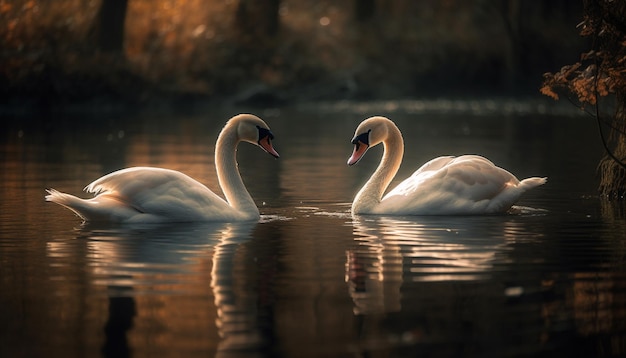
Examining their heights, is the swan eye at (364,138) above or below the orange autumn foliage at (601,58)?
below

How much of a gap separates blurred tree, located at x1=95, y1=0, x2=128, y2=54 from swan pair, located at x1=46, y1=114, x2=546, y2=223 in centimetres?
2221

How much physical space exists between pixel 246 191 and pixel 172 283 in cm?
429

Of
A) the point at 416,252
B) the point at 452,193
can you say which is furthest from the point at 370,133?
the point at 416,252

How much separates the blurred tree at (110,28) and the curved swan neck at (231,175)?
2266 centimetres

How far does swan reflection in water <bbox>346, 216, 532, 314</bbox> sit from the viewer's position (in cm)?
916

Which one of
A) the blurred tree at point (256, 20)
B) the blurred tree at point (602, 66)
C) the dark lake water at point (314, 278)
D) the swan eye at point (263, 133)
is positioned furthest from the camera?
the blurred tree at point (256, 20)

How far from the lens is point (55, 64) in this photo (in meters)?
35.2

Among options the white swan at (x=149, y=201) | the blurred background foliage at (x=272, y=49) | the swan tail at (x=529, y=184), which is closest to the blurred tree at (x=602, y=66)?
the swan tail at (x=529, y=184)

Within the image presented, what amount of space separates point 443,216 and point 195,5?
29722mm

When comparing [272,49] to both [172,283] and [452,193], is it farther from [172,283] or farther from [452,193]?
[172,283]

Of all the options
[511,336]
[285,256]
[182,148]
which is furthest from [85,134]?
[511,336]

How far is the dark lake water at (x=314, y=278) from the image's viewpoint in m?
7.41

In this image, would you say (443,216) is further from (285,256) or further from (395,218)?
(285,256)

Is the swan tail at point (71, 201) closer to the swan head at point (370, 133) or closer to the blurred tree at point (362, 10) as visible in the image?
the swan head at point (370, 133)
